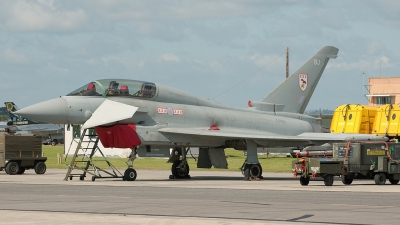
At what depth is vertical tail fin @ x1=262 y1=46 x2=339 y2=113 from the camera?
30156mm

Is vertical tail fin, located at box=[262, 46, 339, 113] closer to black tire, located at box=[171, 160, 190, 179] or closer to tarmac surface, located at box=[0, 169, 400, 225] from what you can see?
black tire, located at box=[171, 160, 190, 179]

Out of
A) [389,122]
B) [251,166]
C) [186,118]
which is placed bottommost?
[251,166]

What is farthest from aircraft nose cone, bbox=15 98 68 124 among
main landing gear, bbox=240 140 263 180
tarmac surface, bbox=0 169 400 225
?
main landing gear, bbox=240 140 263 180

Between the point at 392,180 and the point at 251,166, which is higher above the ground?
the point at 251,166

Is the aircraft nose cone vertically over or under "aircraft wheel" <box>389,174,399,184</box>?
over

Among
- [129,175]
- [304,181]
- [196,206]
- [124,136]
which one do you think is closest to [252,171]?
[304,181]

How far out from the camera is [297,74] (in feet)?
Answer: 99.3

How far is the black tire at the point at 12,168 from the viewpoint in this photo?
32.8 m

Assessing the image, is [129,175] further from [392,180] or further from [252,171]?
[392,180]

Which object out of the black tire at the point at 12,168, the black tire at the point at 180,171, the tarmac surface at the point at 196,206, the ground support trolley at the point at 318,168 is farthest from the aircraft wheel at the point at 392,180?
the black tire at the point at 12,168

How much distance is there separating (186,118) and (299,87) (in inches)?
235

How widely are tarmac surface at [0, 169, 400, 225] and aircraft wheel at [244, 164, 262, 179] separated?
6.11m

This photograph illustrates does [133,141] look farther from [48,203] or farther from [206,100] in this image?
[48,203]

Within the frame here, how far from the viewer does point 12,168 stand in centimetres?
3300
